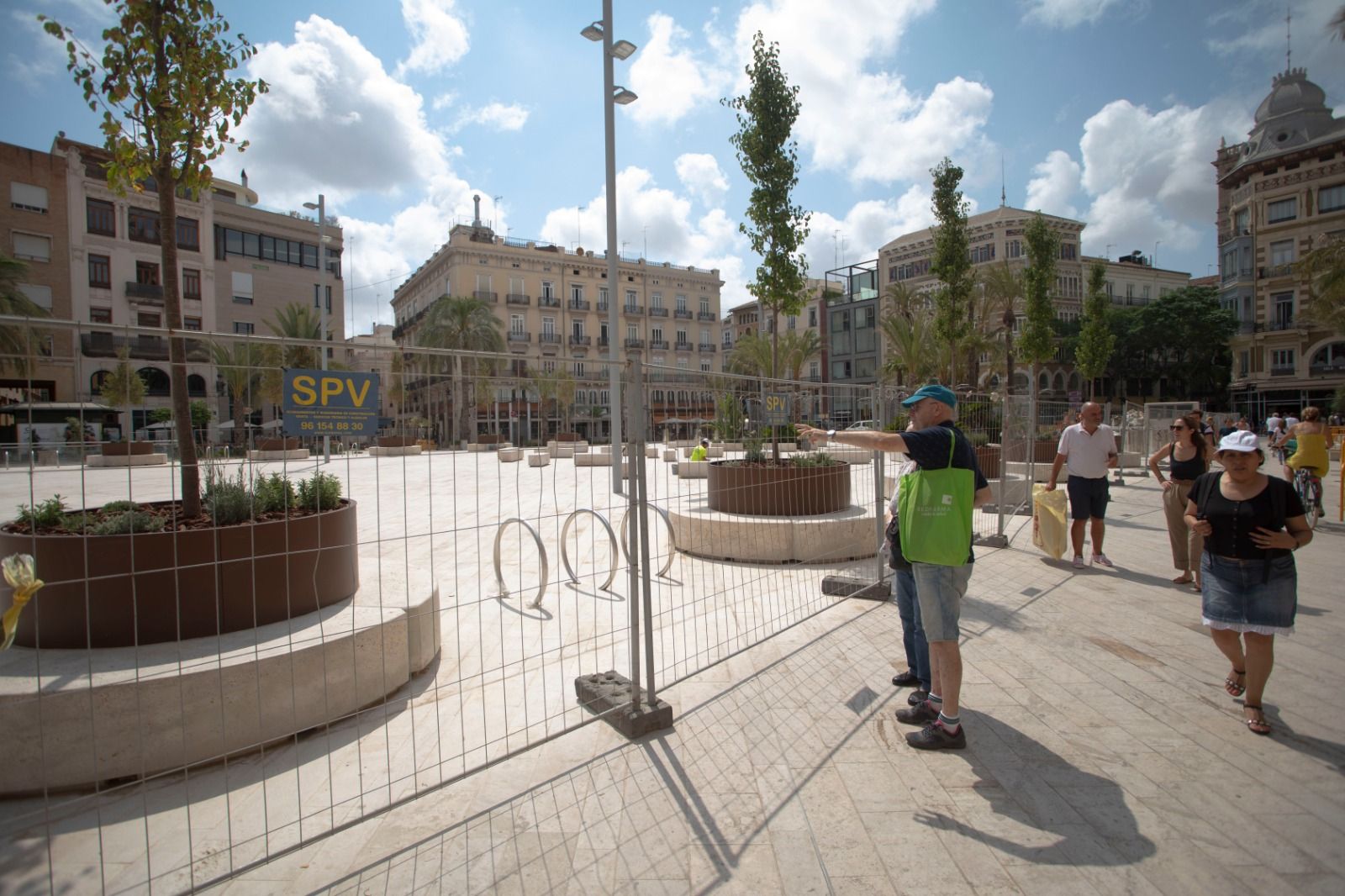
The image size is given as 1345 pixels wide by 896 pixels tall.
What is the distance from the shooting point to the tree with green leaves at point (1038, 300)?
72.3ft

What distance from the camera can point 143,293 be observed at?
37.3m

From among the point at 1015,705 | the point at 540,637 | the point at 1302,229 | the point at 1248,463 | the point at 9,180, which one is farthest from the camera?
the point at 1302,229

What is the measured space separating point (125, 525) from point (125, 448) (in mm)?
906

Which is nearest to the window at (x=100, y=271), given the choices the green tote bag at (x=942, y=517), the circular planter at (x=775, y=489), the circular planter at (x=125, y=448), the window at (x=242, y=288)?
the window at (x=242, y=288)

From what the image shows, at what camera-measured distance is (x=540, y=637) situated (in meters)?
4.98

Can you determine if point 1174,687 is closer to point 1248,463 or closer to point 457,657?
point 1248,463

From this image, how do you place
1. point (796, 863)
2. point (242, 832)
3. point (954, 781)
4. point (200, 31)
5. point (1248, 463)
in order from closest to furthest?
point (796, 863) < point (242, 832) < point (954, 781) < point (1248, 463) < point (200, 31)

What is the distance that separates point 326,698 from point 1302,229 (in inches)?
2415

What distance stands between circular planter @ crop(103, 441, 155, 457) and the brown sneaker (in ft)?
13.1

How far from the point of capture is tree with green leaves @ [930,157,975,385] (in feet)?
54.9

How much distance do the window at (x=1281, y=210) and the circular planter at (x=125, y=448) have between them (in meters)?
62.2

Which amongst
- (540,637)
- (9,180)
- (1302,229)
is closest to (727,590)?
(540,637)

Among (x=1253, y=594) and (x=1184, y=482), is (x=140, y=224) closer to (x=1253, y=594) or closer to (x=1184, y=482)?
(x=1184, y=482)

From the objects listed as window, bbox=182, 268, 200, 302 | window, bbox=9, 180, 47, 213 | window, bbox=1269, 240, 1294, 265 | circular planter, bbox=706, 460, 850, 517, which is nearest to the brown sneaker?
circular planter, bbox=706, 460, 850, 517
